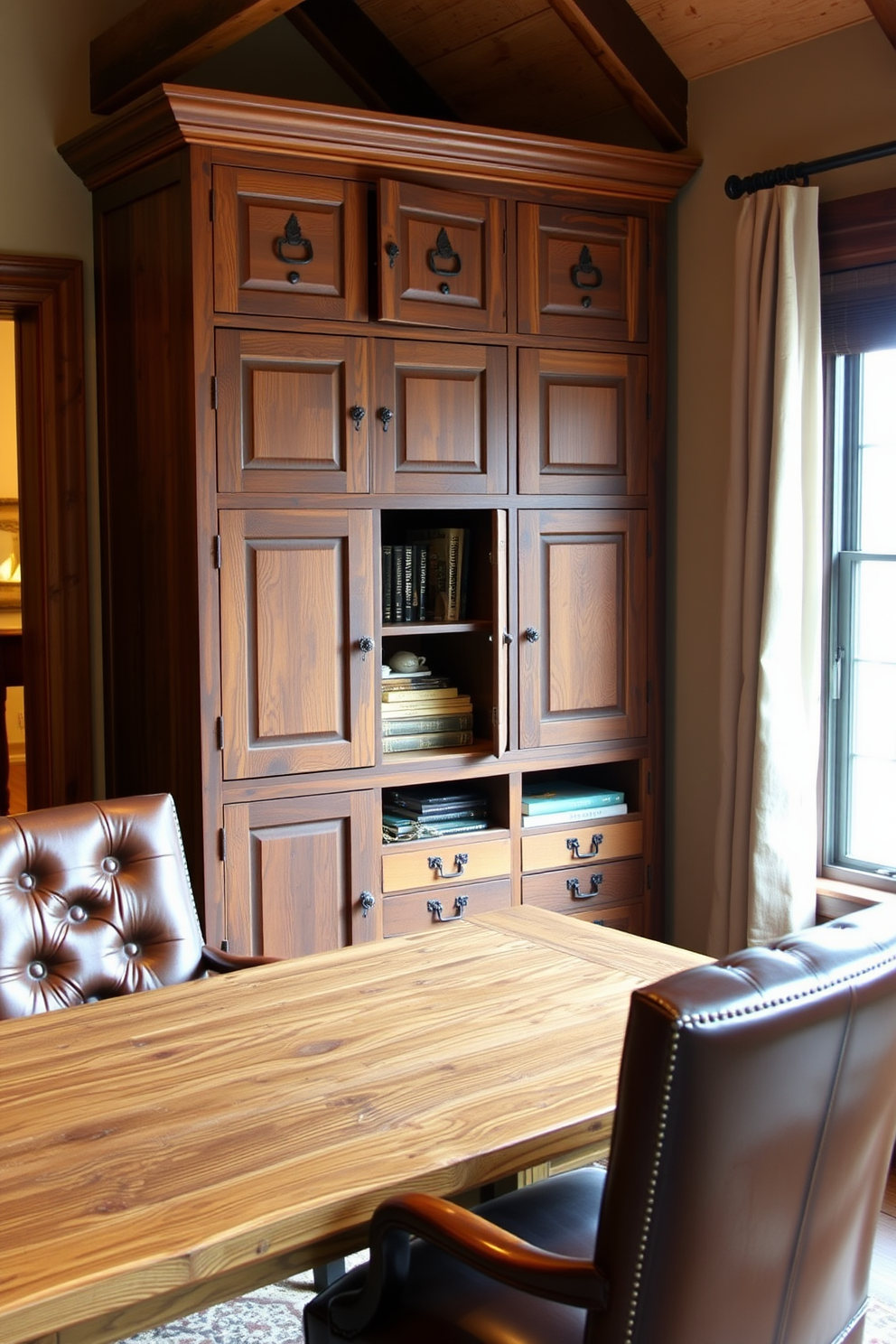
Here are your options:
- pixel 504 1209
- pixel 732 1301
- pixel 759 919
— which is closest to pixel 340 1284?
pixel 504 1209

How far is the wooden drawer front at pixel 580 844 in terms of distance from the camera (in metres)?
3.57

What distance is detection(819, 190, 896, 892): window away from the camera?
3248mm

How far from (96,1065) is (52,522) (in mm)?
2058

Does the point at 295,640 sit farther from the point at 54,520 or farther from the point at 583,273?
the point at 583,273

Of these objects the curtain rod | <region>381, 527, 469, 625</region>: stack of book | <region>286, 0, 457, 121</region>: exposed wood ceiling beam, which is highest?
<region>286, 0, 457, 121</region>: exposed wood ceiling beam

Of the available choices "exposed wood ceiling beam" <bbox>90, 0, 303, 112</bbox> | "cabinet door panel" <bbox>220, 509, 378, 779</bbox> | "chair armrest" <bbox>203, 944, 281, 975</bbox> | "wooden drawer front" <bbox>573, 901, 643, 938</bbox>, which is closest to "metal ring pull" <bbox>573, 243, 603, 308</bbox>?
"cabinet door panel" <bbox>220, 509, 378, 779</bbox>

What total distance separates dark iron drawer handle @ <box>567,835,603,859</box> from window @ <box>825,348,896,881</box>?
0.60m

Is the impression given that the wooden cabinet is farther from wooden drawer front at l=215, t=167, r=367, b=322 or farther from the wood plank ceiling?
the wood plank ceiling

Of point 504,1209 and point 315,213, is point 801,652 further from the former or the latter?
point 504,1209

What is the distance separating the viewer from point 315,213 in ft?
10.2

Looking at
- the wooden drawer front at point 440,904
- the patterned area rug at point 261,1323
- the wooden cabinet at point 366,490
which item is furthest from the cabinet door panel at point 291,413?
the patterned area rug at point 261,1323

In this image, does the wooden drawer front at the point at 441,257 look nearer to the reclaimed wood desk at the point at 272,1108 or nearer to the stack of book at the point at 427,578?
the stack of book at the point at 427,578

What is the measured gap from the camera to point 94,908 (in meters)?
2.28

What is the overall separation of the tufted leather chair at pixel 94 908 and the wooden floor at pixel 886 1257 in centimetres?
139
